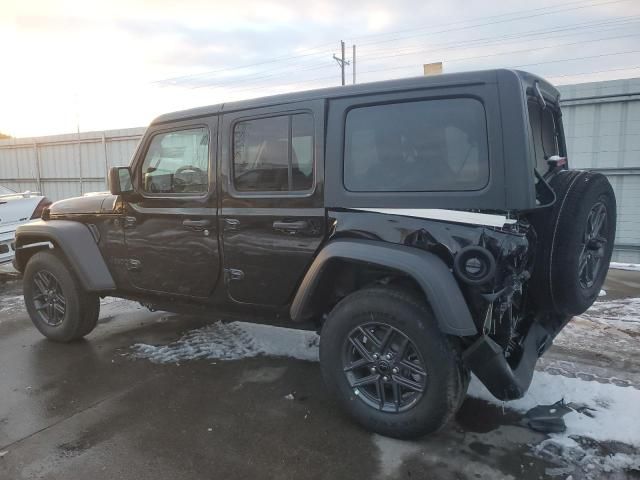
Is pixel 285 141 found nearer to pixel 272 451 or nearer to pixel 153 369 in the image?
pixel 272 451

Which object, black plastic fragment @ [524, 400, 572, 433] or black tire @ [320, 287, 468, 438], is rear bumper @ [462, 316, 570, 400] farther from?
black plastic fragment @ [524, 400, 572, 433]

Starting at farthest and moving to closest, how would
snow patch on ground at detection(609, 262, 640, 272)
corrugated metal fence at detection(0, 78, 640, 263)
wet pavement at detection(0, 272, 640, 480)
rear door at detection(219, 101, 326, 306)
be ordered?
corrugated metal fence at detection(0, 78, 640, 263), snow patch on ground at detection(609, 262, 640, 272), rear door at detection(219, 101, 326, 306), wet pavement at detection(0, 272, 640, 480)

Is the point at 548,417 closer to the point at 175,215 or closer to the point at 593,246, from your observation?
the point at 593,246

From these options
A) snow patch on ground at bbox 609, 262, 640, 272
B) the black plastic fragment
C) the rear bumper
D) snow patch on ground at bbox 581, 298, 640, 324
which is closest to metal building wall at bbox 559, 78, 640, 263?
snow patch on ground at bbox 609, 262, 640, 272

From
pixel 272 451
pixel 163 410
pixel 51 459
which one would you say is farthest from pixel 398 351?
pixel 51 459

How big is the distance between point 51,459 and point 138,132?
34.1 ft

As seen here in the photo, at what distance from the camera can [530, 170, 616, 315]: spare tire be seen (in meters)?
2.57

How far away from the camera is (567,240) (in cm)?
256

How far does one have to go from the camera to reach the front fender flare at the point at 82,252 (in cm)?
411

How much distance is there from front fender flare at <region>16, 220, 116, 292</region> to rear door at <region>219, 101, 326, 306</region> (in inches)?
55.6

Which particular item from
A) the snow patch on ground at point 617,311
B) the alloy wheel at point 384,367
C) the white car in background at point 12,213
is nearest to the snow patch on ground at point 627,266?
the snow patch on ground at point 617,311

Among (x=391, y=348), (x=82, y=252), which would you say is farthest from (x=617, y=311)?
(x=82, y=252)

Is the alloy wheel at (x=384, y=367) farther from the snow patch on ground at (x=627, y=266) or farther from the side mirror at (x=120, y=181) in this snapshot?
the snow patch on ground at (x=627, y=266)

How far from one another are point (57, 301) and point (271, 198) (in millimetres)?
2625
